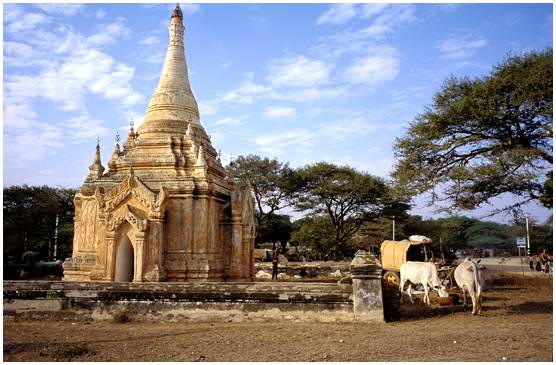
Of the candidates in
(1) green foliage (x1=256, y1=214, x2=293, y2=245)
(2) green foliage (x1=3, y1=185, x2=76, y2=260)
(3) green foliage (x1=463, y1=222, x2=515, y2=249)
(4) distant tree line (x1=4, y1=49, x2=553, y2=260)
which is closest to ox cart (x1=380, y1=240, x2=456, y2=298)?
(4) distant tree line (x1=4, y1=49, x2=553, y2=260)

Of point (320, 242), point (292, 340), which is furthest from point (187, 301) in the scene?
point (320, 242)

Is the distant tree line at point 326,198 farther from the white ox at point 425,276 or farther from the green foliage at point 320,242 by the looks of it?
the white ox at point 425,276

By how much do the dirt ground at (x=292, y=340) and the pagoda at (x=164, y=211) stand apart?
14.1 feet

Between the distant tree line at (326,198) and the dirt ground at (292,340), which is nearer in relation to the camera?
the dirt ground at (292,340)

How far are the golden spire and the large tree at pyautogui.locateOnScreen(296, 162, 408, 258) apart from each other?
19.8 metres

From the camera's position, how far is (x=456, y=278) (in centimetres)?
1202

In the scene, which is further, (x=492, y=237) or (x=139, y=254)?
(x=492, y=237)

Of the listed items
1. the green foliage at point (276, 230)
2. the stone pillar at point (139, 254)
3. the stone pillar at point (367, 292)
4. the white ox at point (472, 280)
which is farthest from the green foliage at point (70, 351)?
the green foliage at point (276, 230)

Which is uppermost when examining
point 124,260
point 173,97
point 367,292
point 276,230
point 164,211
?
point 173,97

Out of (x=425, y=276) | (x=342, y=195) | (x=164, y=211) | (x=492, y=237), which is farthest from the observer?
(x=492, y=237)

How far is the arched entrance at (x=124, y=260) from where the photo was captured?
1509cm

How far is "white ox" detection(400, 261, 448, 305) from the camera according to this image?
1342 centimetres

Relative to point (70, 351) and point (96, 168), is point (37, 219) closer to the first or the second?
point (96, 168)

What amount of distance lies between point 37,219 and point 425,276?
34.7 meters
